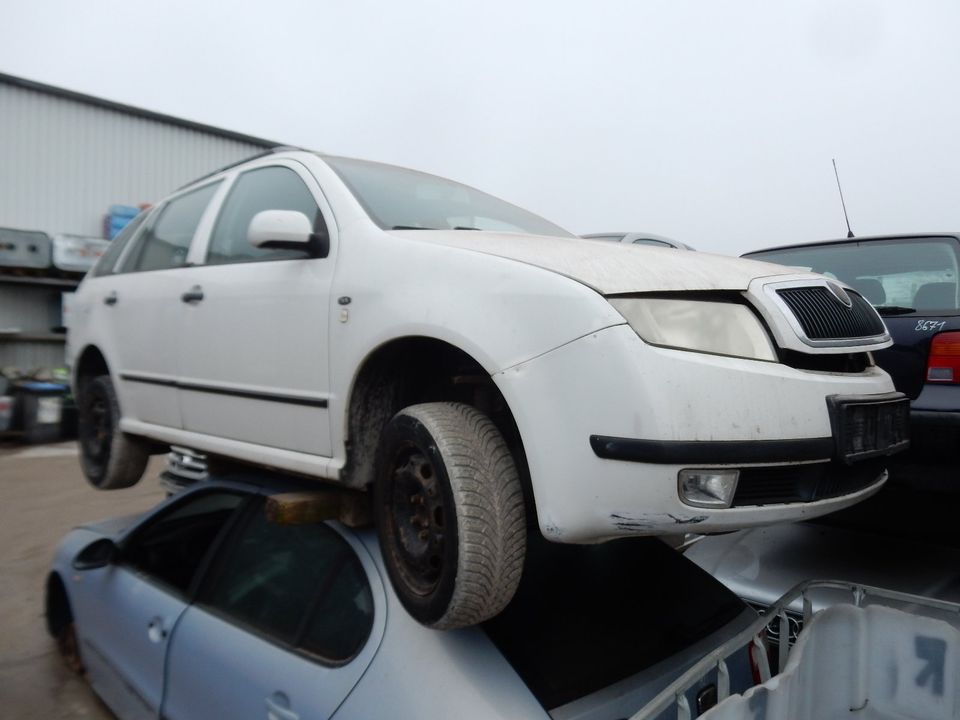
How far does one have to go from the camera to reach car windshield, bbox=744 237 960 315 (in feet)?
9.31

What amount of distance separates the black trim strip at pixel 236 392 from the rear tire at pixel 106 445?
0.34 m

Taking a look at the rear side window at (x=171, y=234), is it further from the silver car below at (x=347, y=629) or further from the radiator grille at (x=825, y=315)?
the radiator grille at (x=825, y=315)

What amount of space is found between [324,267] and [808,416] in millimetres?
1405

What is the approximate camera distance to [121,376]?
10.9 ft

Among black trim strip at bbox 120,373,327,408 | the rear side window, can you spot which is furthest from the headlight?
the rear side window

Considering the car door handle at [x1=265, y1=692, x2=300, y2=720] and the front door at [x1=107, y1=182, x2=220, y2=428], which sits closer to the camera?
the car door handle at [x1=265, y1=692, x2=300, y2=720]

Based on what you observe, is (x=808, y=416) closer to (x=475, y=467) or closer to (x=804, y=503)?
(x=804, y=503)

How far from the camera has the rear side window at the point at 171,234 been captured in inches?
123

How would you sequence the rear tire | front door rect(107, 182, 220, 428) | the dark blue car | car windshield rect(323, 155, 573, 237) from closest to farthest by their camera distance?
car windshield rect(323, 155, 573, 237)
the dark blue car
front door rect(107, 182, 220, 428)
the rear tire

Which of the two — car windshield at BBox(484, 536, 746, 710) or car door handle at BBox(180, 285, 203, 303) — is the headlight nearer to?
car windshield at BBox(484, 536, 746, 710)

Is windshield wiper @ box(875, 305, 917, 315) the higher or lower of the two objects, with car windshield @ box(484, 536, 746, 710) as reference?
higher

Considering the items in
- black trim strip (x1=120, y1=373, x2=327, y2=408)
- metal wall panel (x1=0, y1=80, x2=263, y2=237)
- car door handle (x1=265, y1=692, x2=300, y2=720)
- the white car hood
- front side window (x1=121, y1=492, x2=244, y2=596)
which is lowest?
car door handle (x1=265, y1=692, x2=300, y2=720)

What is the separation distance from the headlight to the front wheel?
426mm

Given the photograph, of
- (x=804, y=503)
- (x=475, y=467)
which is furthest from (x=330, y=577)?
(x=804, y=503)
